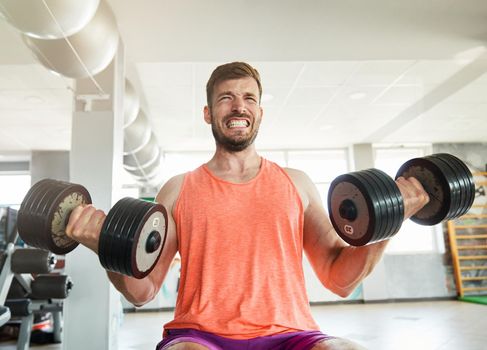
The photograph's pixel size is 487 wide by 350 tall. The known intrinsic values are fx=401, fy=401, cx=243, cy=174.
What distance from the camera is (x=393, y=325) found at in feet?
14.7

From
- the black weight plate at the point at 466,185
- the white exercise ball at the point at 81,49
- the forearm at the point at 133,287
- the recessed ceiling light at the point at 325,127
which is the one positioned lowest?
the forearm at the point at 133,287

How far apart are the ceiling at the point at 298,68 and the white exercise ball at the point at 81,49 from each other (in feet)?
1.27

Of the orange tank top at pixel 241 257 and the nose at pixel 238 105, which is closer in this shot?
the orange tank top at pixel 241 257

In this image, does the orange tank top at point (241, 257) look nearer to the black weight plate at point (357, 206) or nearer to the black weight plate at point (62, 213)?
the black weight plate at point (357, 206)

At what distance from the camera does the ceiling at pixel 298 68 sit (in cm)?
270

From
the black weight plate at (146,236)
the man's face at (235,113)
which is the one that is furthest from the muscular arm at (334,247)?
the black weight plate at (146,236)

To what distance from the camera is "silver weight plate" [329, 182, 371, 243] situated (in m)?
1.01

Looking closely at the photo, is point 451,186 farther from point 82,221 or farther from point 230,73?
point 82,221

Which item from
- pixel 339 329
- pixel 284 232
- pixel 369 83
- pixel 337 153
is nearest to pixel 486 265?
pixel 337 153

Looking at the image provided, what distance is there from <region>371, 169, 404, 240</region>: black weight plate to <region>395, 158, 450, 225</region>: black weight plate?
6.1 inches

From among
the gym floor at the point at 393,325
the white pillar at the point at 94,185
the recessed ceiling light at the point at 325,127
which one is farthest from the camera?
the recessed ceiling light at the point at 325,127

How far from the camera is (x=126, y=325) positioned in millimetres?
5035

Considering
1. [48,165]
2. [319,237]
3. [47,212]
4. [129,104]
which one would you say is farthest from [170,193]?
[48,165]

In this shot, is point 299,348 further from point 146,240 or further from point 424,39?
point 424,39
